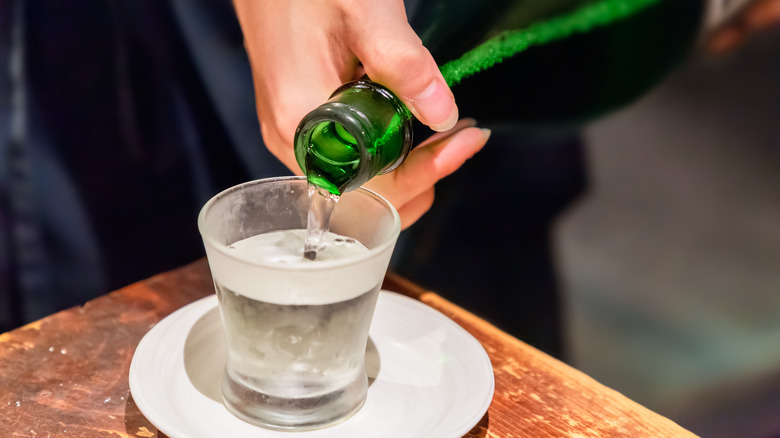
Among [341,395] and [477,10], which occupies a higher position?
[477,10]

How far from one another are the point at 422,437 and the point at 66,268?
2.39 feet

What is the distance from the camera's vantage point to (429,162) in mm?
702

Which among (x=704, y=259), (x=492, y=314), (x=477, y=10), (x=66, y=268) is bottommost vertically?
(x=492, y=314)

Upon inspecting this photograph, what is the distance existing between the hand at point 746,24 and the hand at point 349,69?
1.77 feet

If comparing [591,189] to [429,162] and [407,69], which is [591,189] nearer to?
[429,162]

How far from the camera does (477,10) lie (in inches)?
31.1

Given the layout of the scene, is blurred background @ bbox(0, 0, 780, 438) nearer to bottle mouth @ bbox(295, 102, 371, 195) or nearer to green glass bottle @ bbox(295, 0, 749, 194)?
green glass bottle @ bbox(295, 0, 749, 194)

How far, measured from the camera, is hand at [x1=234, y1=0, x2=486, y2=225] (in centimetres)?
58

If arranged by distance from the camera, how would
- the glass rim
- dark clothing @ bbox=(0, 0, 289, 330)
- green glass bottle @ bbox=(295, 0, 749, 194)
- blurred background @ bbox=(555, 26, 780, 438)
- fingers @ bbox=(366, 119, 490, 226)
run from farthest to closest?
blurred background @ bbox=(555, 26, 780, 438) < dark clothing @ bbox=(0, 0, 289, 330) < fingers @ bbox=(366, 119, 490, 226) < green glass bottle @ bbox=(295, 0, 749, 194) < the glass rim

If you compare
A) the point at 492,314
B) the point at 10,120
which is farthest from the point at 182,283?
the point at 492,314

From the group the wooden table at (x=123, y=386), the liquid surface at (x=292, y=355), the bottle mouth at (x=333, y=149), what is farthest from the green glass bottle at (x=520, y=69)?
the wooden table at (x=123, y=386)

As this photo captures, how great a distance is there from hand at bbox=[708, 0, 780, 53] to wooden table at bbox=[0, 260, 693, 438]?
64 cm

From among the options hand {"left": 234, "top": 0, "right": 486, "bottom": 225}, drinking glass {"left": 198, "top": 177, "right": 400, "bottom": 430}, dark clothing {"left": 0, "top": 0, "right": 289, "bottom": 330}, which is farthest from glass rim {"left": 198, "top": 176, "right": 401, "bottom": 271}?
dark clothing {"left": 0, "top": 0, "right": 289, "bottom": 330}

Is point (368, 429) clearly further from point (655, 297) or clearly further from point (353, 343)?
point (655, 297)
